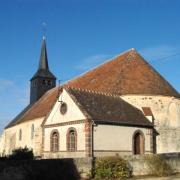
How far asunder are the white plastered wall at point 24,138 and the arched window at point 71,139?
8339 millimetres

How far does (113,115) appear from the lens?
26.4 m

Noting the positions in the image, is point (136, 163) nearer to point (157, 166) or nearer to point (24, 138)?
point (157, 166)

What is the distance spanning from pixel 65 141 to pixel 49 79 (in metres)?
21.3

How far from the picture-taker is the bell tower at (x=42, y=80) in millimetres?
45781

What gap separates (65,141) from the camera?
26.6m

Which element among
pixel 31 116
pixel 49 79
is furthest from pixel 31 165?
pixel 49 79

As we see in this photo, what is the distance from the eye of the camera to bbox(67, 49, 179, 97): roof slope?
101 feet

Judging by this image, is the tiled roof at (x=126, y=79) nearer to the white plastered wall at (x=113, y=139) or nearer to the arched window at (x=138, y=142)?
the arched window at (x=138, y=142)

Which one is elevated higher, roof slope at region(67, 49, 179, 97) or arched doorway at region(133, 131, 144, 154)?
roof slope at region(67, 49, 179, 97)

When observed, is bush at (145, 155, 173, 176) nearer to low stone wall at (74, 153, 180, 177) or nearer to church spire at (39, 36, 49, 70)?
low stone wall at (74, 153, 180, 177)

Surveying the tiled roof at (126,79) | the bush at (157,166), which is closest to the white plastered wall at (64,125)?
the tiled roof at (126,79)

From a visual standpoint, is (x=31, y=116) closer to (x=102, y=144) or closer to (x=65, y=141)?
(x=65, y=141)

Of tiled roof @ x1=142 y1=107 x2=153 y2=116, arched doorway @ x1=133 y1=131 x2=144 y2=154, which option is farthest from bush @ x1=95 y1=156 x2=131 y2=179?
tiled roof @ x1=142 y1=107 x2=153 y2=116

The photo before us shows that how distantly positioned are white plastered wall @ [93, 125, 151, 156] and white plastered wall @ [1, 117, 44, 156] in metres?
10.5
